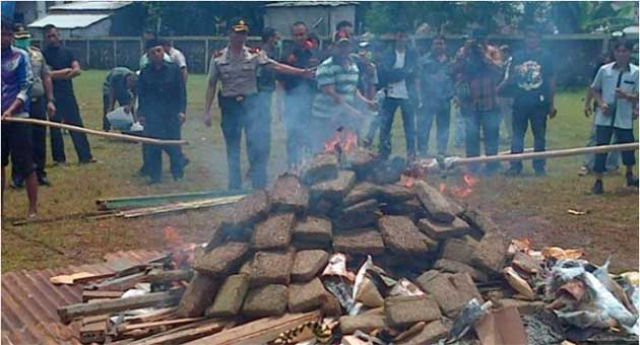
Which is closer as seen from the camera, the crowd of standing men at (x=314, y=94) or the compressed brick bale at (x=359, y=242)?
the compressed brick bale at (x=359, y=242)

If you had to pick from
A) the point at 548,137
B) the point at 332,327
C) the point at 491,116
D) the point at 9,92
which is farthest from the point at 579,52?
the point at 332,327

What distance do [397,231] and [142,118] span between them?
544 cm

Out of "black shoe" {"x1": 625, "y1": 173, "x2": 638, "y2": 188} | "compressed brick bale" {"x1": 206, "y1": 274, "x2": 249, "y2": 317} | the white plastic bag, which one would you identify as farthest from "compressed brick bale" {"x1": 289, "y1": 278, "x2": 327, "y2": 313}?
the white plastic bag

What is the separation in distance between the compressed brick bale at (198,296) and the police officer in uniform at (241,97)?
4217mm

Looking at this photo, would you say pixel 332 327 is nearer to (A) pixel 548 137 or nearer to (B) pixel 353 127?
(B) pixel 353 127

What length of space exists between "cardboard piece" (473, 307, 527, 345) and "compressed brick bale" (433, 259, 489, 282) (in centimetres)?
71

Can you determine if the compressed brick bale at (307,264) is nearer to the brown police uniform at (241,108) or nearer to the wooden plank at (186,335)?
the wooden plank at (186,335)

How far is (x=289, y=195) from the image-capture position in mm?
5434

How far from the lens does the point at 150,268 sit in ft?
19.1

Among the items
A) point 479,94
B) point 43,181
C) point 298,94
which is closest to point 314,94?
point 298,94

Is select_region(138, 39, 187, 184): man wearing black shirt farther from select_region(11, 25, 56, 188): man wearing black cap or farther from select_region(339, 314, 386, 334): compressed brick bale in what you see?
select_region(339, 314, 386, 334): compressed brick bale

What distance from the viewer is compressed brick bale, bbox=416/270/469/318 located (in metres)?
4.82

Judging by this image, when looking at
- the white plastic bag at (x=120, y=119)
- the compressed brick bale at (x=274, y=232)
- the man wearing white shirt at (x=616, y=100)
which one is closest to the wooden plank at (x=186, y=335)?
the compressed brick bale at (x=274, y=232)

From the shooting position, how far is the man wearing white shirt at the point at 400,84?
10789mm
